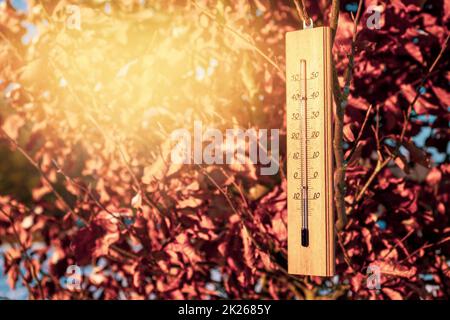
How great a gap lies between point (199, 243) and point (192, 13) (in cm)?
132

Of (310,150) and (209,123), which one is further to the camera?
(209,123)

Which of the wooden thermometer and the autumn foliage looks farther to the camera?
the autumn foliage

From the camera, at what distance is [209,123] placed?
131 inches

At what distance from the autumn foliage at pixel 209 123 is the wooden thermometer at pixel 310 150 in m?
0.50

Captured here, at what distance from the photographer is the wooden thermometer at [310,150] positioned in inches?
92.7

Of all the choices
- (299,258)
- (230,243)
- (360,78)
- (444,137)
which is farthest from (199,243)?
(444,137)

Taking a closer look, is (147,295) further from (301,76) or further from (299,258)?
(301,76)

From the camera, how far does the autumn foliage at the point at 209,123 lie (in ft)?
10.2

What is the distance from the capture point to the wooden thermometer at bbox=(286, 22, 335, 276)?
2354 millimetres

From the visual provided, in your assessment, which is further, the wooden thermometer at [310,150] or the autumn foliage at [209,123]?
the autumn foliage at [209,123]

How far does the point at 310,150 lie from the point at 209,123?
1.02 meters

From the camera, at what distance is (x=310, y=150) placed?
7.90 feet

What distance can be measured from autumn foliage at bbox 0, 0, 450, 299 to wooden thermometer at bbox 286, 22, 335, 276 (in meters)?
0.50

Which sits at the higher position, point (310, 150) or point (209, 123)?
point (209, 123)
